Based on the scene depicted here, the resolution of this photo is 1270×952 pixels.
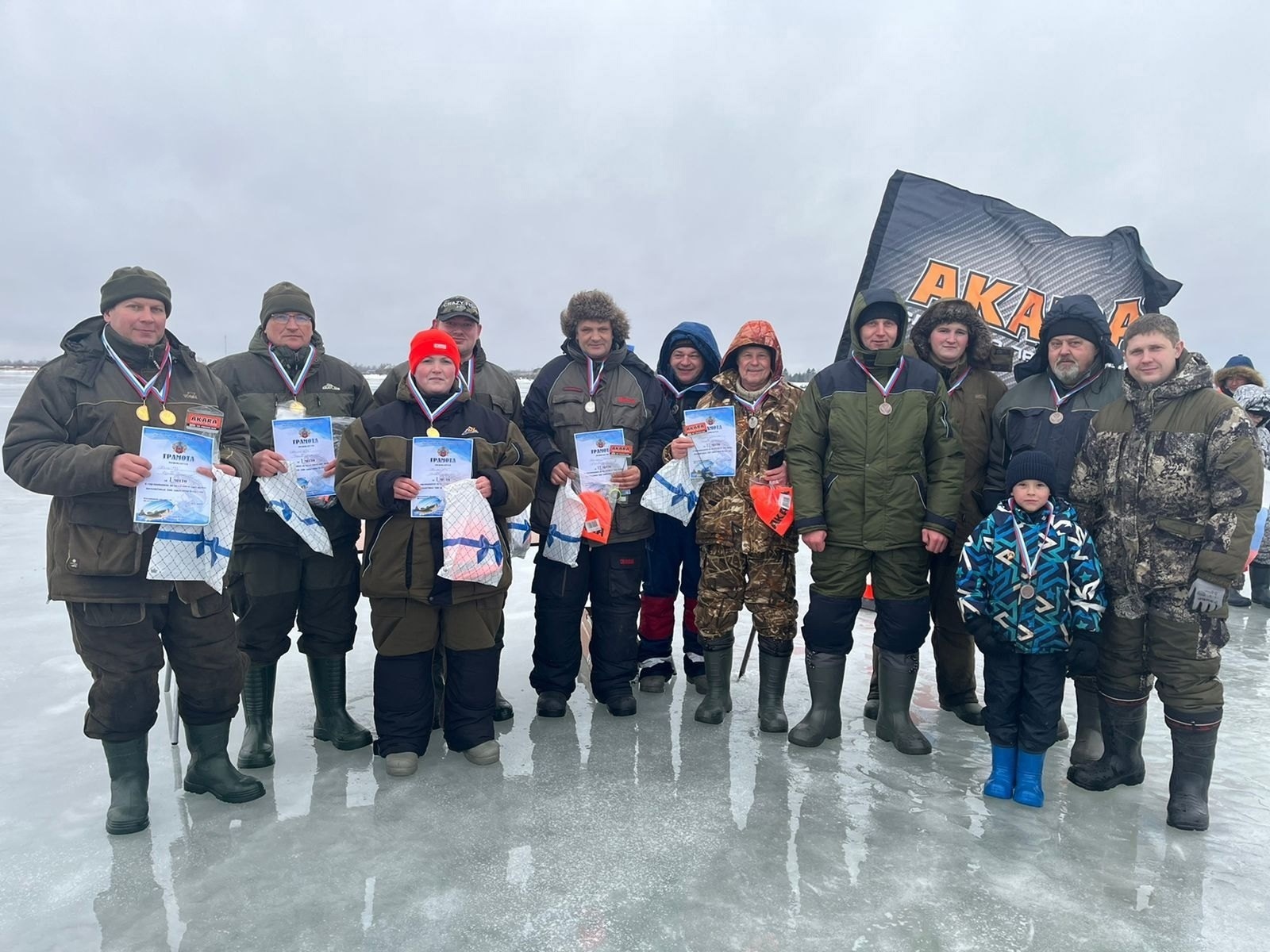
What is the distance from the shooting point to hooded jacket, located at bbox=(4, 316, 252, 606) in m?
2.93

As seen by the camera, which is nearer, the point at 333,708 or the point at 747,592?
the point at 333,708

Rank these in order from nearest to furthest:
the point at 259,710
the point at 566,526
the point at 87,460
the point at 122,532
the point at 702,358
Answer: the point at 87,460 < the point at 122,532 < the point at 259,710 < the point at 566,526 < the point at 702,358

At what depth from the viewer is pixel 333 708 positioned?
403cm

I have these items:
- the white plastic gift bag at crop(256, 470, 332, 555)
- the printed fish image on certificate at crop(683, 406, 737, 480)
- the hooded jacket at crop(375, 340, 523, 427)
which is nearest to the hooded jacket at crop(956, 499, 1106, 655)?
the printed fish image on certificate at crop(683, 406, 737, 480)

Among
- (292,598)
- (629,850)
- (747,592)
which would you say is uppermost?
(747,592)

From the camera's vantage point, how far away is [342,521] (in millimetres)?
3920

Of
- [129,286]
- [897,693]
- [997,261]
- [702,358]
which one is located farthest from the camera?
[997,261]

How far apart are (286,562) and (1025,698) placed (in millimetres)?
3496

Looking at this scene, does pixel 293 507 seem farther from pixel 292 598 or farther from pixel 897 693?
pixel 897 693

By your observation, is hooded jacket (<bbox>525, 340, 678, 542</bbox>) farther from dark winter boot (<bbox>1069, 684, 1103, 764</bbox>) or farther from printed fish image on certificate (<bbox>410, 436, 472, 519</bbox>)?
dark winter boot (<bbox>1069, 684, 1103, 764</bbox>)

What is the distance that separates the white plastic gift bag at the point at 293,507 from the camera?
361 centimetres

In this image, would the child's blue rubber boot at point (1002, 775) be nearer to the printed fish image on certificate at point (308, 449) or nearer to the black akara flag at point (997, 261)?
the printed fish image on certificate at point (308, 449)

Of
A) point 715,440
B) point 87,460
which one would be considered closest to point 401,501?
point 87,460

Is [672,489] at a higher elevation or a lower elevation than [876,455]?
lower
